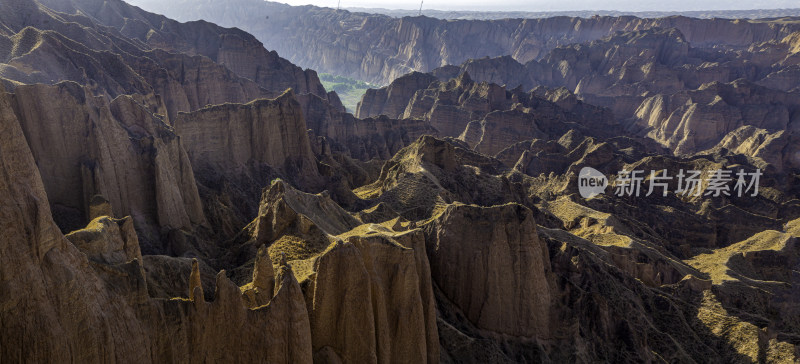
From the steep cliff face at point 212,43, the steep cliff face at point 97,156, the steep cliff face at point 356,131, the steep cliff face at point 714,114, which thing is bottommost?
the steep cliff face at point 97,156

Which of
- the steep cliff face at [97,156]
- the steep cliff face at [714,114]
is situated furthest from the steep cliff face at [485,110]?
the steep cliff face at [97,156]

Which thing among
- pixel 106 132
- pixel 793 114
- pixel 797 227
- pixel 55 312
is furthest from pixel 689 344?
pixel 793 114

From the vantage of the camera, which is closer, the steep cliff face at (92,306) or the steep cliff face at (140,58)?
the steep cliff face at (92,306)

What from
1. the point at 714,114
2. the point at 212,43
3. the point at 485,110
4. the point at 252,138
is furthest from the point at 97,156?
the point at 714,114

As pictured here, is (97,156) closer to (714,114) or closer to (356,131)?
(356,131)

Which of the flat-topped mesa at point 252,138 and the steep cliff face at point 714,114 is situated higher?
the steep cliff face at point 714,114

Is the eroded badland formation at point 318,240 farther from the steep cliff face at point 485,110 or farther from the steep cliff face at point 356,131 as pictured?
the steep cliff face at point 485,110
